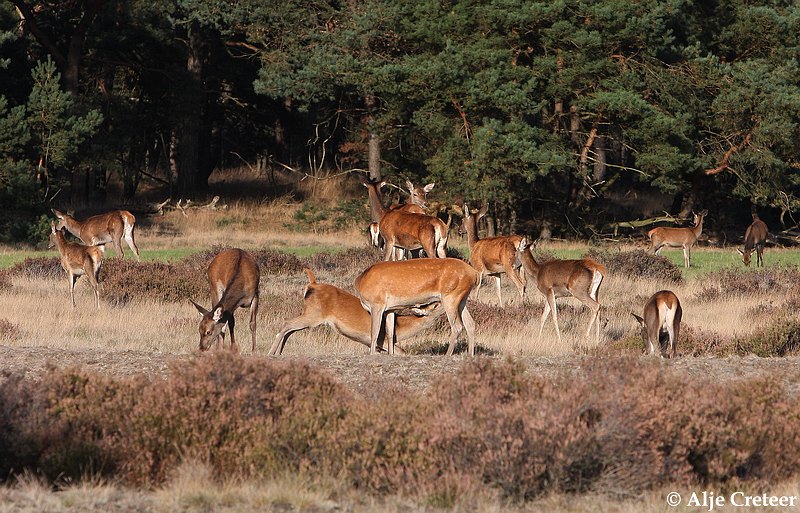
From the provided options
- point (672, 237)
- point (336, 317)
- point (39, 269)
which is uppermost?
point (336, 317)

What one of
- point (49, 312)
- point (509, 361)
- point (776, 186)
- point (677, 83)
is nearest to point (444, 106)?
point (677, 83)

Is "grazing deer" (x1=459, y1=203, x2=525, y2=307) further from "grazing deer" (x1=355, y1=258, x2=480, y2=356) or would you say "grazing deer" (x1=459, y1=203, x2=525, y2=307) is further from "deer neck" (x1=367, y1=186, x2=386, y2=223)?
"grazing deer" (x1=355, y1=258, x2=480, y2=356)

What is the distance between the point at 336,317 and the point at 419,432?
19.7 feet

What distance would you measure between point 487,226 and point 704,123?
22.5ft

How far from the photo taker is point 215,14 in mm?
36344

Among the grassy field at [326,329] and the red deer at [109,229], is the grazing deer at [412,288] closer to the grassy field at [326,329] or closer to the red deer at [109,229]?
the grassy field at [326,329]

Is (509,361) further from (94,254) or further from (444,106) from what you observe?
(444,106)

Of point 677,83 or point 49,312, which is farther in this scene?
point 677,83

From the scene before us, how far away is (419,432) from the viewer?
7.66 meters

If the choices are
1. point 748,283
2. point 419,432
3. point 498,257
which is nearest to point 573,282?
point 498,257

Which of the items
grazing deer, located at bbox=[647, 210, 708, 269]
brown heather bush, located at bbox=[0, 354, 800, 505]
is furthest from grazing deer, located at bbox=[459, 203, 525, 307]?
brown heather bush, located at bbox=[0, 354, 800, 505]

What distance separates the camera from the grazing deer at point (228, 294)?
13078 mm

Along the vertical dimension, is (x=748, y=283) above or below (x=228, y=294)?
below

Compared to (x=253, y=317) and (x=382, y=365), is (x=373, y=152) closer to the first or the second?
(x=253, y=317)
